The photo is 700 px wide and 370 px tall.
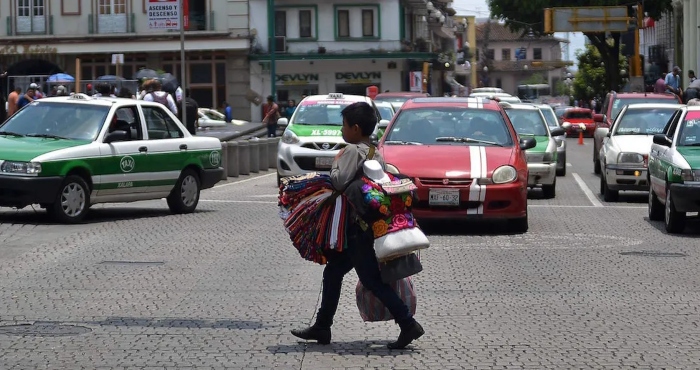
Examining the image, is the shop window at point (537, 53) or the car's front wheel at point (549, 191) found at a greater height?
the shop window at point (537, 53)

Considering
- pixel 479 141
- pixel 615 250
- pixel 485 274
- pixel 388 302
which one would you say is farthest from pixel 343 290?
pixel 479 141

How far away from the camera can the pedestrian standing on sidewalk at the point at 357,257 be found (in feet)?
26.4

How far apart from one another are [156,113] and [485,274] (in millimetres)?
7499

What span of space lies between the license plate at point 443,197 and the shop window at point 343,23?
174 feet

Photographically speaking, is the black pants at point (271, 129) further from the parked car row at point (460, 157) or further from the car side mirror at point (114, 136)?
the car side mirror at point (114, 136)

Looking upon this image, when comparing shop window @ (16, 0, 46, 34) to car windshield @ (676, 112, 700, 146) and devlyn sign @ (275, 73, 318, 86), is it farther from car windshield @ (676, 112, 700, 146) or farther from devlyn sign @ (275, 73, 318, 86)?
car windshield @ (676, 112, 700, 146)

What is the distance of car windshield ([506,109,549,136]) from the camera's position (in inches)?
951

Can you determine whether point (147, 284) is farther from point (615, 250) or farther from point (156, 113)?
point (156, 113)

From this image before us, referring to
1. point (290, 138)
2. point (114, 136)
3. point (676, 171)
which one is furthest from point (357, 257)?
point (290, 138)

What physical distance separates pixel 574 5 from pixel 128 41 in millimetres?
21994

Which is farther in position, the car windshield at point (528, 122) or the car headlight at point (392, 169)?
the car windshield at point (528, 122)

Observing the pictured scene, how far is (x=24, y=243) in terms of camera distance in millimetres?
14008

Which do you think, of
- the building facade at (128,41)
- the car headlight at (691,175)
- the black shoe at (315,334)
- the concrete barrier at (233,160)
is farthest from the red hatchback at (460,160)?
the building facade at (128,41)

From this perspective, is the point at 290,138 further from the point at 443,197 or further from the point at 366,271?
→ the point at 366,271
